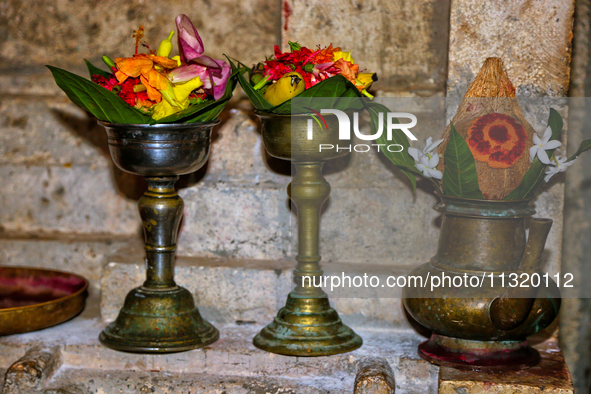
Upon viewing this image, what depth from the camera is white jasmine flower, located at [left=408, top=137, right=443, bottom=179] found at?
1.80m

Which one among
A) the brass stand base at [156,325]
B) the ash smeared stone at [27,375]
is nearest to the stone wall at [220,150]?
the brass stand base at [156,325]

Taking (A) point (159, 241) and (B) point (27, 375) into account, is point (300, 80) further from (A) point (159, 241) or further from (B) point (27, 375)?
(B) point (27, 375)

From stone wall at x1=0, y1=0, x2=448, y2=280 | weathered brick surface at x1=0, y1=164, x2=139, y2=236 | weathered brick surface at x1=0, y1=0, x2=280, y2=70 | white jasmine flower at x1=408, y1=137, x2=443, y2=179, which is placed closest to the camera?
white jasmine flower at x1=408, y1=137, x2=443, y2=179

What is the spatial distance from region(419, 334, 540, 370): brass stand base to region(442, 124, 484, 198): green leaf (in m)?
0.40

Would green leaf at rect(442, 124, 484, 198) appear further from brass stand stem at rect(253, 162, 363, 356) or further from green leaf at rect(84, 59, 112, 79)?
green leaf at rect(84, 59, 112, 79)

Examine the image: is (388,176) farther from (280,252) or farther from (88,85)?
(88,85)

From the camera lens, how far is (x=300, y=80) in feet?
5.82

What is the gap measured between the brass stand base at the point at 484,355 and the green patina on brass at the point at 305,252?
0.27 meters

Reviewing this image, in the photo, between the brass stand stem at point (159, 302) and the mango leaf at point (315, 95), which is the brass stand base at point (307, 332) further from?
the mango leaf at point (315, 95)

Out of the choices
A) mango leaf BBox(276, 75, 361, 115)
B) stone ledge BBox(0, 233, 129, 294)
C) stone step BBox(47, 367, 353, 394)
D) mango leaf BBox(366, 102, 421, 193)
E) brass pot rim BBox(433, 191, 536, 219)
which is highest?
mango leaf BBox(276, 75, 361, 115)

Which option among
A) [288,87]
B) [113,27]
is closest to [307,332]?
[288,87]

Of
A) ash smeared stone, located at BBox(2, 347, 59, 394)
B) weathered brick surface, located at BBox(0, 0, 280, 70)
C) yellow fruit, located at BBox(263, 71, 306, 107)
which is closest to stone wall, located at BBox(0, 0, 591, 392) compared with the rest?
weathered brick surface, located at BBox(0, 0, 280, 70)

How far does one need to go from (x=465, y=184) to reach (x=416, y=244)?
22.0 inches

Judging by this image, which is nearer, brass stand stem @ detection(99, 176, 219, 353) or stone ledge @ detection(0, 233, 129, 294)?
brass stand stem @ detection(99, 176, 219, 353)
